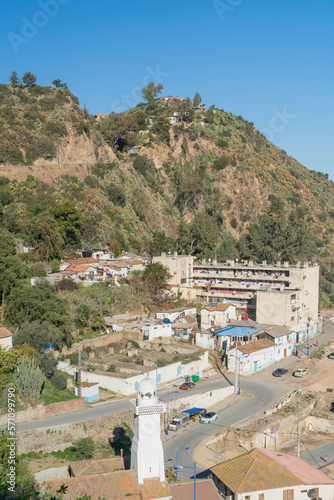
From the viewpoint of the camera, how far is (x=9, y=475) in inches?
551

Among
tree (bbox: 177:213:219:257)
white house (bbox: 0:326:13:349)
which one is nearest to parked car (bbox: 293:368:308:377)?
white house (bbox: 0:326:13:349)

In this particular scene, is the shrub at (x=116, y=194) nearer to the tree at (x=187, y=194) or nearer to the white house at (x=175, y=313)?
the tree at (x=187, y=194)

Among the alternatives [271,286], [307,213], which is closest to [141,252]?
[271,286]

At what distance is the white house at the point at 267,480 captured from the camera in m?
17.7

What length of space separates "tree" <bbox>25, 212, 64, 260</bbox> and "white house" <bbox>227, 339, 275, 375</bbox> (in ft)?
63.0

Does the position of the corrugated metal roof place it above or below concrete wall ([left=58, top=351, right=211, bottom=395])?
above

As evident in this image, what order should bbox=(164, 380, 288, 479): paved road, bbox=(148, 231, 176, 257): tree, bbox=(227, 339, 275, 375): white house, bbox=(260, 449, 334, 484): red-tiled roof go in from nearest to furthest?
bbox=(260, 449, 334, 484): red-tiled roof → bbox=(164, 380, 288, 479): paved road → bbox=(227, 339, 275, 375): white house → bbox=(148, 231, 176, 257): tree

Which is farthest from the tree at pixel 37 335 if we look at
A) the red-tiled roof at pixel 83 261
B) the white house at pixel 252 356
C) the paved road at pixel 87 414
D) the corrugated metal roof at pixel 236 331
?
the red-tiled roof at pixel 83 261

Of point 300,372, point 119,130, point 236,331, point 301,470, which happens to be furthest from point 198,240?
point 301,470

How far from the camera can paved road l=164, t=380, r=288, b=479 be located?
22859mm

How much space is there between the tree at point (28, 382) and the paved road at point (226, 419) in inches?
250

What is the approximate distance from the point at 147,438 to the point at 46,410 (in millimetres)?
9281

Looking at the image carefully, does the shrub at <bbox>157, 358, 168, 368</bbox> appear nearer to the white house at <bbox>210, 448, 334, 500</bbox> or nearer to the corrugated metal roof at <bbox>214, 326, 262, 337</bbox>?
the corrugated metal roof at <bbox>214, 326, 262, 337</bbox>

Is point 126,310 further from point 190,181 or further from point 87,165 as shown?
point 190,181
